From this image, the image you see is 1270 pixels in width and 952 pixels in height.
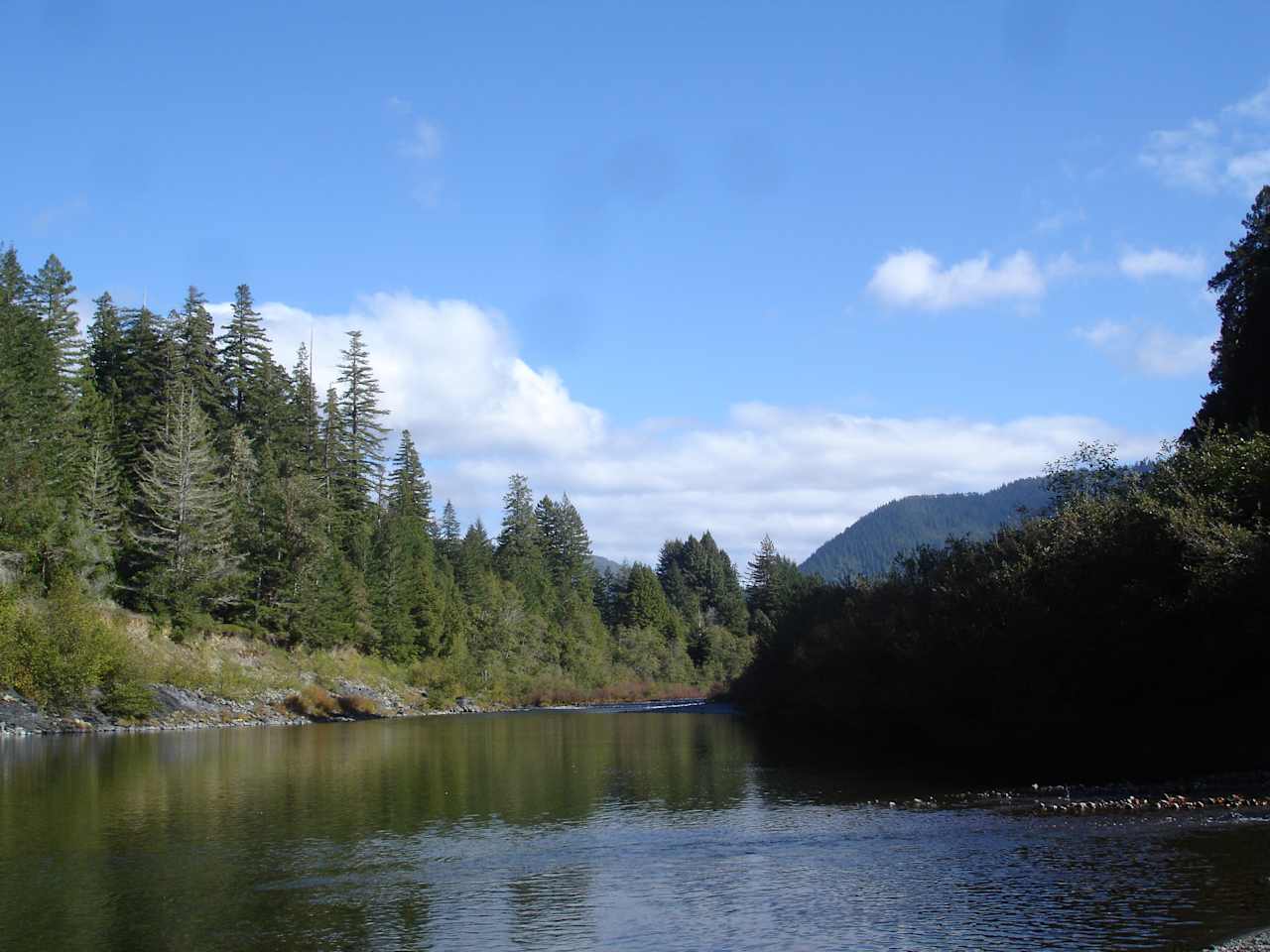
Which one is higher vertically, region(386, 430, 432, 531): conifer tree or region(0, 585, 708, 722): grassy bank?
region(386, 430, 432, 531): conifer tree

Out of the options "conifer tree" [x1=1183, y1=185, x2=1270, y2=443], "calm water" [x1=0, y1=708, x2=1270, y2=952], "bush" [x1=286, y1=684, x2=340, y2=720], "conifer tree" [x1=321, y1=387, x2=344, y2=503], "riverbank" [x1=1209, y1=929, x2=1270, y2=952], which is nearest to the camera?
"riverbank" [x1=1209, y1=929, x2=1270, y2=952]

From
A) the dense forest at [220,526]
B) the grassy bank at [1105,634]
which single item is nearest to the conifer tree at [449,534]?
the dense forest at [220,526]

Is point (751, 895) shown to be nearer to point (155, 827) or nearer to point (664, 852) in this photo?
point (664, 852)

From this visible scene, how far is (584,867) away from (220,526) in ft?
249

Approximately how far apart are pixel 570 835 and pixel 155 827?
1361 cm

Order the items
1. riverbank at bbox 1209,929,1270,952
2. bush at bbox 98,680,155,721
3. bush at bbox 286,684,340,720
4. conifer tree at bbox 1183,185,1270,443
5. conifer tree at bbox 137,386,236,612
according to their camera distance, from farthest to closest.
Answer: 1. bush at bbox 286,684,340,720
2. conifer tree at bbox 137,386,236,612
3. bush at bbox 98,680,155,721
4. conifer tree at bbox 1183,185,1270,443
5. riverbank at bbox 1209,929,1270,952

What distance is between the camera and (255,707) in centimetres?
8662

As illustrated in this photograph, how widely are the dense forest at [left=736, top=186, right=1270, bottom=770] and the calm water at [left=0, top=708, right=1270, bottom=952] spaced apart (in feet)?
36.0

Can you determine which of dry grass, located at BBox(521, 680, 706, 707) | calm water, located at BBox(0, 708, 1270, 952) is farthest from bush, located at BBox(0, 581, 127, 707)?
dry grass, located at BBox(521, 680, 706, 707)

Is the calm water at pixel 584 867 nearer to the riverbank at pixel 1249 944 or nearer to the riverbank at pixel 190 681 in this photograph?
the riverbank at pixel 1249 944

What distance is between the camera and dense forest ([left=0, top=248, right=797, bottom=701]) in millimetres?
75250

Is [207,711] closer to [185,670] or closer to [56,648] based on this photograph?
[185,670]

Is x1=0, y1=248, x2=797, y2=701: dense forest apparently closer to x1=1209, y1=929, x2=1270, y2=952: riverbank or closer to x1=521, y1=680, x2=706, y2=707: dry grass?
x1=521, y1=680, x2=706, y2=707: dry grass

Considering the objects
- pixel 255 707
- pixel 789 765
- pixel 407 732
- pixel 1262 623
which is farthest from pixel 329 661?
pixel 1262 623
